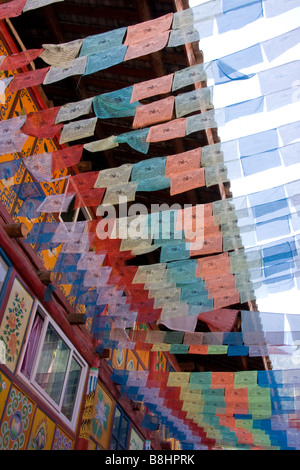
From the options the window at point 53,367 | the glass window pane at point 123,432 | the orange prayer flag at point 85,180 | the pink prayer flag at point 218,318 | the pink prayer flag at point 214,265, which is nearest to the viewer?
the orange prayer flag at point 85,180

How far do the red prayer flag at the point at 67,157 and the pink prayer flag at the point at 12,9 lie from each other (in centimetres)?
151

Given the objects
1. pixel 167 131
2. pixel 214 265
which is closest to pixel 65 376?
pixel 214 265

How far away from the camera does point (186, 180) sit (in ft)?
18.1

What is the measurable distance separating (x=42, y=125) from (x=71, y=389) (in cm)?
402

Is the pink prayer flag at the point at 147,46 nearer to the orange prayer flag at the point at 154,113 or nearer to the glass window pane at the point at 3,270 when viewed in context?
the orange prayer flag at the point at 154,113

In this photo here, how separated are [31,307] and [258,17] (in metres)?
4.25

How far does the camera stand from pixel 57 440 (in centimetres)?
655

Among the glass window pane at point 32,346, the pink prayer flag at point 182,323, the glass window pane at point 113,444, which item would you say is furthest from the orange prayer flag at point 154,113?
the glass window pane at point 113,444

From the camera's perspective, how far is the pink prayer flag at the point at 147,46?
4.62 m

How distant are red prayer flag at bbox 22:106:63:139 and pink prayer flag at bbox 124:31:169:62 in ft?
3.80

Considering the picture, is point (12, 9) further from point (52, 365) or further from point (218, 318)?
point (218, 318)

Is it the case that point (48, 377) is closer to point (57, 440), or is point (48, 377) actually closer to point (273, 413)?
point (57, 440)

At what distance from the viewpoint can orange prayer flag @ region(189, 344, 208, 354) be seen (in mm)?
7996

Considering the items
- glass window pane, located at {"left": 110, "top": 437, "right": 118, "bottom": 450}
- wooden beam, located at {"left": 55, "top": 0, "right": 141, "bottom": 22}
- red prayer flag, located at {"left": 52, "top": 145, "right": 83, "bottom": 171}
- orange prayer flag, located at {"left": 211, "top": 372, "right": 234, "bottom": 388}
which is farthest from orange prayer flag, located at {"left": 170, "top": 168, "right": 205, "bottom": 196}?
glass window pane, located at {"left": 110, "top": 437, "right": 118, "bottom": 450}
